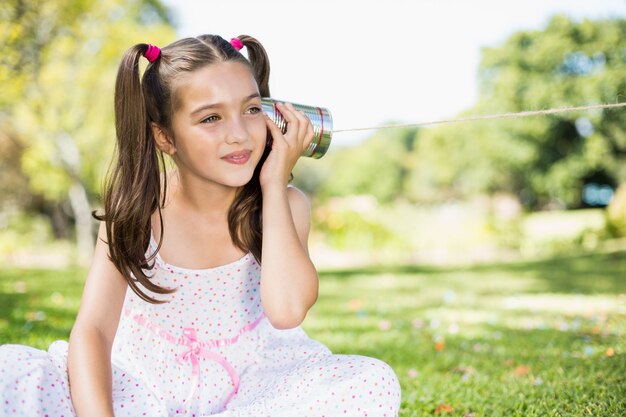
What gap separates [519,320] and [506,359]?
6.08ft

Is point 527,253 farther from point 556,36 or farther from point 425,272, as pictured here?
point 556,36

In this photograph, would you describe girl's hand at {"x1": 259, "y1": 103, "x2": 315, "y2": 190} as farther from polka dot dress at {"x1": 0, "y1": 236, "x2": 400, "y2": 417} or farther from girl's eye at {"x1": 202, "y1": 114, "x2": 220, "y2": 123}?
polka dot dress at {"x1": 0, "y1": 236, "x2": 400, "y2": 417}

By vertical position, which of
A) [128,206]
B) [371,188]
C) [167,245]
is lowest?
[371,188]

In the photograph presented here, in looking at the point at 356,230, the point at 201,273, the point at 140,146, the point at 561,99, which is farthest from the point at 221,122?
the point at 561,99

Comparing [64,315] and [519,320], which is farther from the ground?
[64,315]

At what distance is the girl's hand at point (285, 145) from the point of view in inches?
82.6

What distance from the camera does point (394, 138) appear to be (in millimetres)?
70438

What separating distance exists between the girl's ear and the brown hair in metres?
0.02

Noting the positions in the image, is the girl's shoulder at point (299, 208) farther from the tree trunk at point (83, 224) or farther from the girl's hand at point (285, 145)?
the tree trunk at point (83, 224)

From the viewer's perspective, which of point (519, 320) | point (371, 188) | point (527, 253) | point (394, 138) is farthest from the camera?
point (394, 138)

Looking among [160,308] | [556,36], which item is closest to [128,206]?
[160,308]

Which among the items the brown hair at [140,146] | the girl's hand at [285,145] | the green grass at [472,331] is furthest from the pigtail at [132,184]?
the green grass at [472,331]

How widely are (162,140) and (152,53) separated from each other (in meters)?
0.31

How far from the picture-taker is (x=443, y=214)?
1523cm
